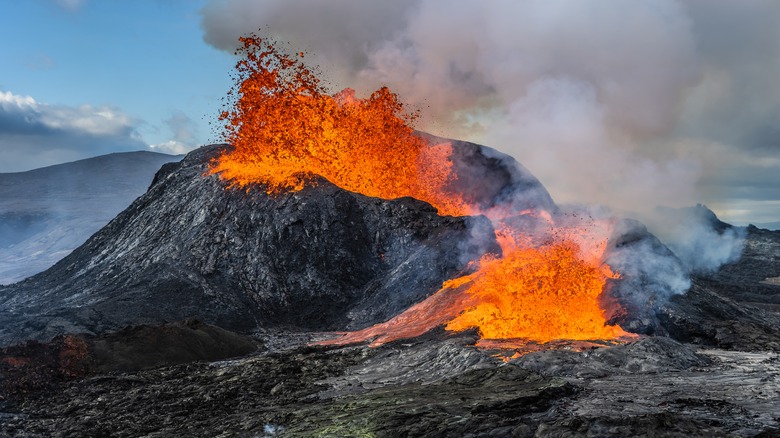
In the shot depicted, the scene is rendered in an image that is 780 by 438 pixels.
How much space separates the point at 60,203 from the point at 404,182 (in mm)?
96900

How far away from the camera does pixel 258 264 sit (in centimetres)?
3656

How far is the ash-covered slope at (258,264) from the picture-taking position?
1304 inches

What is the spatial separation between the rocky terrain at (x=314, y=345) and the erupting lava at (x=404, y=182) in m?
1.76

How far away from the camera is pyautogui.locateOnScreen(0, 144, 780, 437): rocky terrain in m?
12.4

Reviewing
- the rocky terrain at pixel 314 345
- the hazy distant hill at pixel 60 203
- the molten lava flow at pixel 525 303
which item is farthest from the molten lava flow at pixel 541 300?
the hazy distant hill at pixel 60 203

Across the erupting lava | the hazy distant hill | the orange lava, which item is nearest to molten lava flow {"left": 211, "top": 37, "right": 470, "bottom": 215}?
the erupting lava

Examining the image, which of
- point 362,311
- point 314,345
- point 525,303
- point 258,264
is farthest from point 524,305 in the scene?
point 258,264

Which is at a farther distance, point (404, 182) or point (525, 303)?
point (404, 182)

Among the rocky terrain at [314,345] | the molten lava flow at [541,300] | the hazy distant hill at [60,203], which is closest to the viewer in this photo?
the rocky terrain at [314,345]

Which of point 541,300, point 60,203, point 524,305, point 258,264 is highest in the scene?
point 60,203

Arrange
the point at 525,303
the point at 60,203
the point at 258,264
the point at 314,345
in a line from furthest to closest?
the point at 60,203 → the point at 258,264 → the point at 314,345 → the point at 525,303

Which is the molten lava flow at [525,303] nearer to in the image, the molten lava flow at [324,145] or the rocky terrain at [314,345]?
the rocky terrain at [314,345]

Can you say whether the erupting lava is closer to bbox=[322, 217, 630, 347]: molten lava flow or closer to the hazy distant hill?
bbox=[322, 217, 630, 347]: molten lava flow

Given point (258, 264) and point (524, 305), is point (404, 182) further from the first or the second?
point (524, 305)
